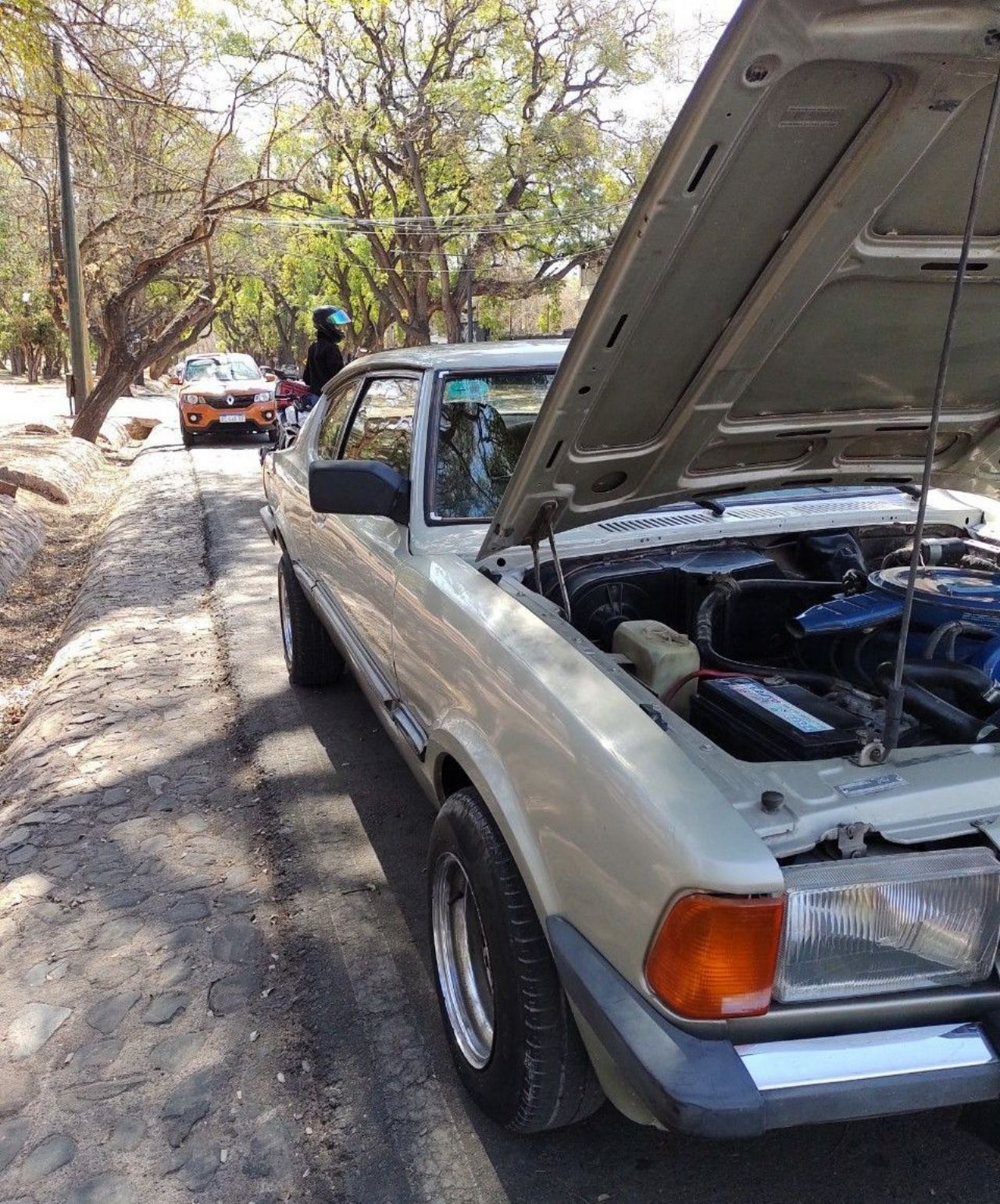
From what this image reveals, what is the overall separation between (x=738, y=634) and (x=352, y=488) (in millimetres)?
1240

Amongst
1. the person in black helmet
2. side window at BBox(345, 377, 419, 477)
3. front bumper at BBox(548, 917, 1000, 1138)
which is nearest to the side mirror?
side window at BBox(345, 377, 419, 477)

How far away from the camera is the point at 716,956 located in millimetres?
1622

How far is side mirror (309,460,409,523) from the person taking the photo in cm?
295

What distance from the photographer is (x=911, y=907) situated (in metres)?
1.68

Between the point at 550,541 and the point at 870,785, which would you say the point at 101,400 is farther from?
the point at 870,785

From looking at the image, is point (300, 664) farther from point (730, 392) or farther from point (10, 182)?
point (10, 182)

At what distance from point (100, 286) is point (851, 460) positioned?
23.0 metres

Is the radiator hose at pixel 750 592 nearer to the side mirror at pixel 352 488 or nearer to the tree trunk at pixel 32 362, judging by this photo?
the side mirror at pixel 352 488

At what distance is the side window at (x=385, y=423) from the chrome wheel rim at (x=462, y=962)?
150 cm

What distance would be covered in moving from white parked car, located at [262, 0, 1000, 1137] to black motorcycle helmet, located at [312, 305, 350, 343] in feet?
20.9

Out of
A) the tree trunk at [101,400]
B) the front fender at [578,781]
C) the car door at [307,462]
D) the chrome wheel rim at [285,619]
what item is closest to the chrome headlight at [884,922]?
the front fender at [578,781]

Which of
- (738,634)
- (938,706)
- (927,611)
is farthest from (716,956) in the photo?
(738,634)

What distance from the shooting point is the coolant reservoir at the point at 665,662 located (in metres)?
2.42

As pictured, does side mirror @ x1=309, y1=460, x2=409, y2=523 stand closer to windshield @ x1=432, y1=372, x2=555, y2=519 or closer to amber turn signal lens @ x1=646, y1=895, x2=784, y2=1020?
windshield @ x1=432, y1=372, x2=555, y2=519
